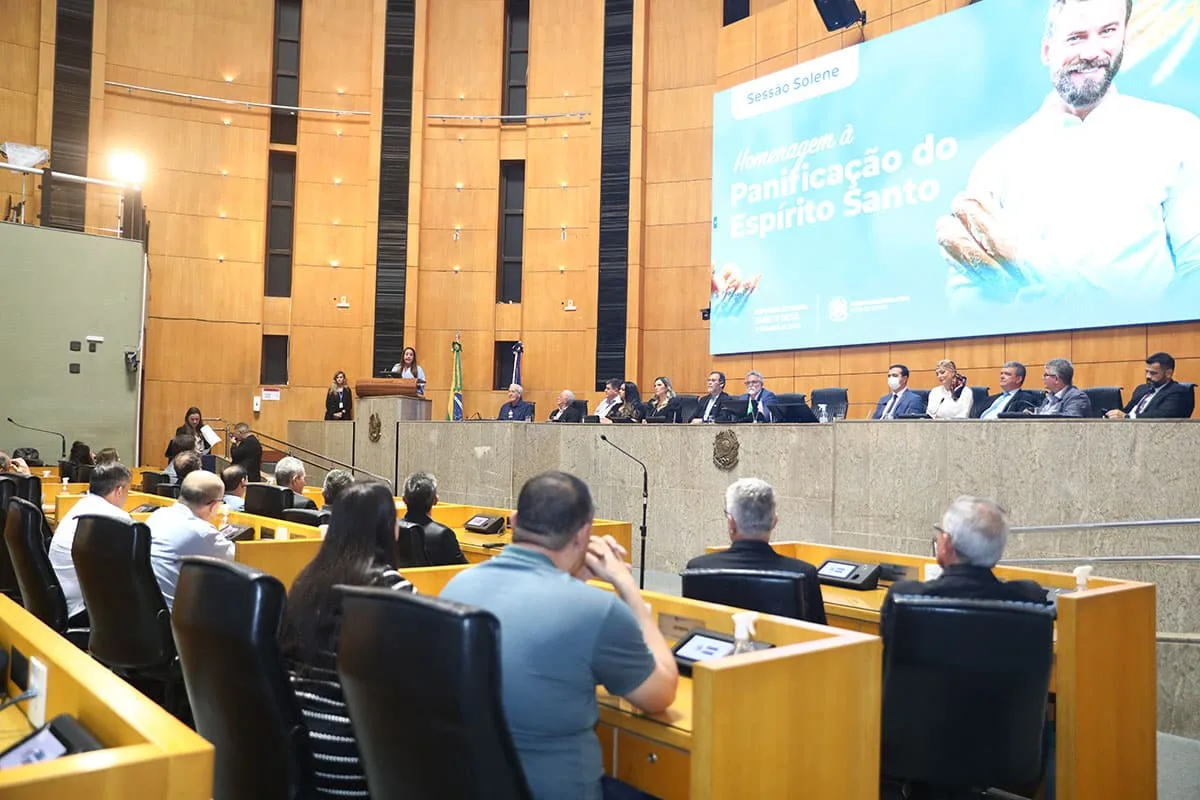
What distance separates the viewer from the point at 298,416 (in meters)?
13.1

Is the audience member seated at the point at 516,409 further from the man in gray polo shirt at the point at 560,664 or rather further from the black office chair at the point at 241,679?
the man in gray polo shirt at the point at 560,664

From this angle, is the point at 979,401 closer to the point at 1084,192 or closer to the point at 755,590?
the point at 1084,192

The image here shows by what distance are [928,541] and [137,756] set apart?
4926mm

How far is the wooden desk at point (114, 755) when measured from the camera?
115 cm

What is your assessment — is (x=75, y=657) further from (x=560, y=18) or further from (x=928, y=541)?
(x=560, y=18)

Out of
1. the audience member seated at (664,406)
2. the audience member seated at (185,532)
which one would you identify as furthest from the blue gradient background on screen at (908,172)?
the audience member seated at (185,532)

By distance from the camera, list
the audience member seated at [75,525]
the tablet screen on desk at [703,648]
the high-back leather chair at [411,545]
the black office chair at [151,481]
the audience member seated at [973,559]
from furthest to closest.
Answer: the black office chair at [151,481]
the high-back leather chair at [411,545]
the audience member seated at [75,525]
the audience member seated at [973,559]
the tablet screen on desk at [703,648]

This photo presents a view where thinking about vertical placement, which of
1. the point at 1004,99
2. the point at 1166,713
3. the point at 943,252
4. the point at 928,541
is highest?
the point at 1004,99

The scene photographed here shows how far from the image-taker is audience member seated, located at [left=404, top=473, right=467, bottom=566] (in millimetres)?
4352

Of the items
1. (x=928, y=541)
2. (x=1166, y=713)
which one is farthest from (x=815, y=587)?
(x=928, y=541)

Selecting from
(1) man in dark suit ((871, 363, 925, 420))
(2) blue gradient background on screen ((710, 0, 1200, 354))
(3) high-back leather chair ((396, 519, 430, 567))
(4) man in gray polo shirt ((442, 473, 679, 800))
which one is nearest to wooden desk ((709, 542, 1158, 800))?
(4) man in gray polo shirt ((442, 473, 679, 800))

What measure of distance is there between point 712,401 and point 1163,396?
3665 millimetres

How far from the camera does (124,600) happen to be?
3207 mm

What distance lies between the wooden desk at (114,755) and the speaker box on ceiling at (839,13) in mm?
9632
